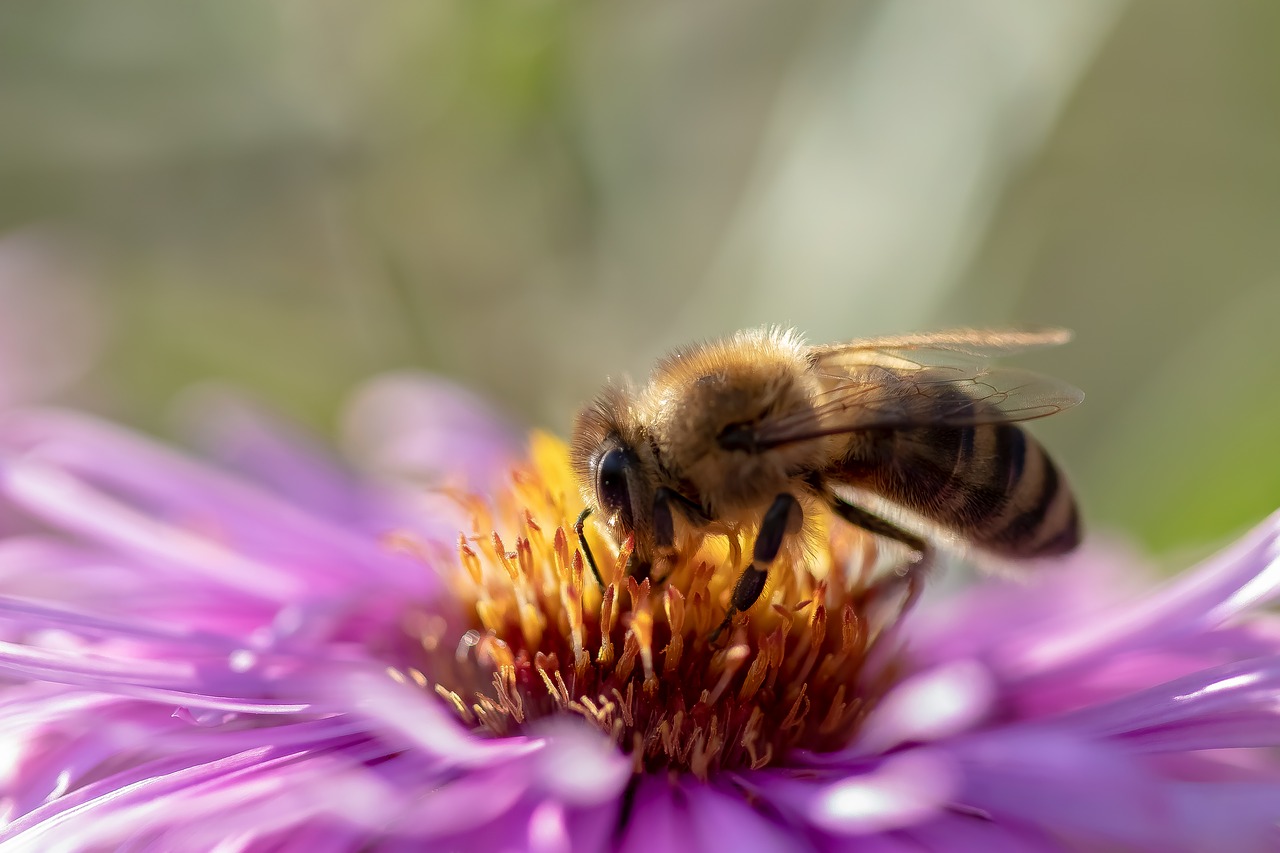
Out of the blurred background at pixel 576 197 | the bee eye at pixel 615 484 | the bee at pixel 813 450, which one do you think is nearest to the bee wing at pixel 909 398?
the bee at pixel 813 450

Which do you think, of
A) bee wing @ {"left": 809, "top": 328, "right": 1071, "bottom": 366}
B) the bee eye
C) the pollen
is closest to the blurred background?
bee wing @ {"left": 809, "top": 328, "right": 1071, "bottom": 366}

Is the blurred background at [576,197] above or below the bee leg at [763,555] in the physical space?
above

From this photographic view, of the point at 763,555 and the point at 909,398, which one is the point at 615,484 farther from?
the point at 909,398

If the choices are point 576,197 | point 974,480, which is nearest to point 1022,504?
point 974,480

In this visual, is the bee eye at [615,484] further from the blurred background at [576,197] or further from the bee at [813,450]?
the blurred background at [576,197]

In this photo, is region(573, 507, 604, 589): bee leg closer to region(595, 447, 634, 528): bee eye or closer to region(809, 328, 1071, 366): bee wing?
region(595, 447, 634, 528): bee eye

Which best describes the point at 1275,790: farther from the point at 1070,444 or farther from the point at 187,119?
the point at 187,119
